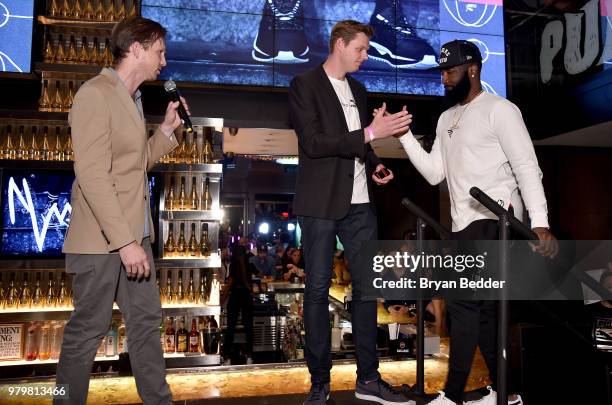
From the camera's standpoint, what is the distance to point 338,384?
129 inches

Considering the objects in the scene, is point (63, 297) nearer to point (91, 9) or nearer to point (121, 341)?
point (121, 341)

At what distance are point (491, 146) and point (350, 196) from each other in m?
0.61

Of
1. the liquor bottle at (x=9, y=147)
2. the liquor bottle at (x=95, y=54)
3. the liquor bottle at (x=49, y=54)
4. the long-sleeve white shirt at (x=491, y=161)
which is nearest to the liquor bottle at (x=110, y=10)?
the liquor bottle at (x=95, y=54)

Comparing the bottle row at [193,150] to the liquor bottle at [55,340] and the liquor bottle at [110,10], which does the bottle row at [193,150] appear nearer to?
the liquor bottle at [110,10]

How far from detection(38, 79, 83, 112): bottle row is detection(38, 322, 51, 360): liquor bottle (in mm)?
1735

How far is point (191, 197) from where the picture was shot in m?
4.16

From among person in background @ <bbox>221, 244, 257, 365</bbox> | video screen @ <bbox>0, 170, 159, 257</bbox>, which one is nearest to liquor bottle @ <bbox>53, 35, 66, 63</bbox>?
video screen @ <bbox>0, 170, 159, 257</bbox>

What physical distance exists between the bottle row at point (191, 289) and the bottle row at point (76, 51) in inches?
75.1

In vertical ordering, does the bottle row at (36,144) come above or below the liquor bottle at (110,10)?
below

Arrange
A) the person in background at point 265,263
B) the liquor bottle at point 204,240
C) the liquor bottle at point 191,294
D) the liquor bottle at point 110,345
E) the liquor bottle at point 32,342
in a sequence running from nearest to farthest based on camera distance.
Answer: the liquor bottle at point 32,342
the liquor bottle at point 110,345
the liquor bottle at point 191,294
the liquor bottle at point 204,240
the person in background at point 265,263

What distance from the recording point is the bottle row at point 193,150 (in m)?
4.17

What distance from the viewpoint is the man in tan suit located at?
157 centimetres

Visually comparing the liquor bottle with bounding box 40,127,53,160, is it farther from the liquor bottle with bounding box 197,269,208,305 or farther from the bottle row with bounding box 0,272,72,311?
the liquor bottle with bounding box 197,269,208,305

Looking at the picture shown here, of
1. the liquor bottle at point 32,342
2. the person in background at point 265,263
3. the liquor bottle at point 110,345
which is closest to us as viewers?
the liquor bottle at point 32,342
